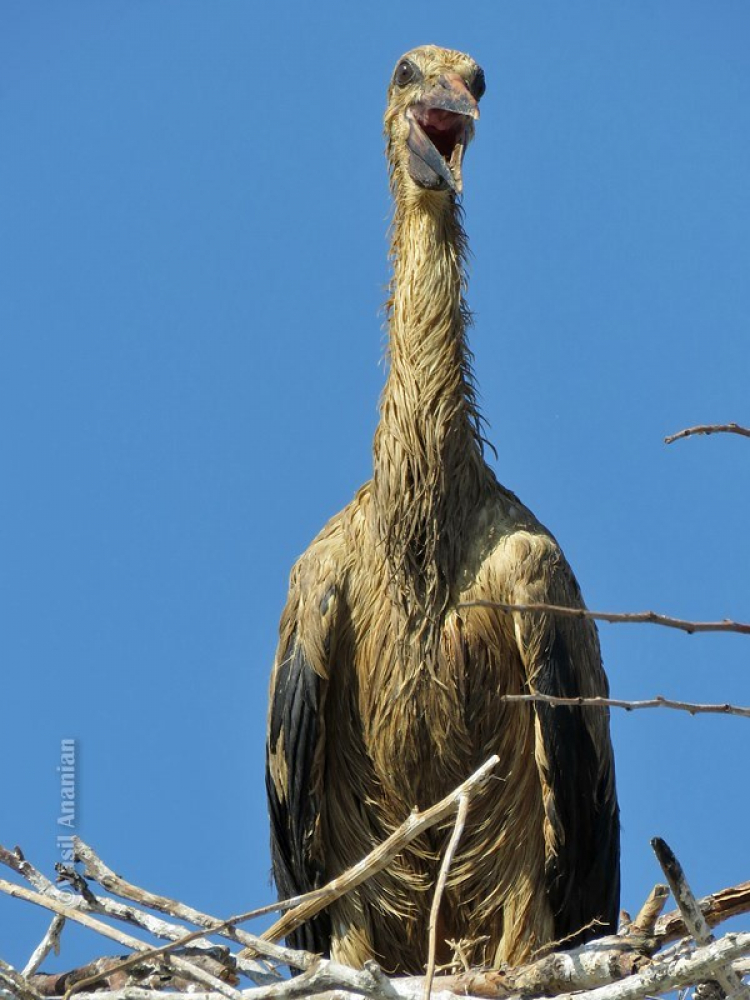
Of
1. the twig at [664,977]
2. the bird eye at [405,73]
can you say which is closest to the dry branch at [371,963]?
the twig at [664,977]

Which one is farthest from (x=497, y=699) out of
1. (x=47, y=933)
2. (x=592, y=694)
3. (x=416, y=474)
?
(x=47, y=933)

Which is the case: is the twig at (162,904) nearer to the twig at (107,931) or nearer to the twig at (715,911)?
the twig at (107,931)

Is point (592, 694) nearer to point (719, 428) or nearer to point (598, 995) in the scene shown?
point (598, 995)

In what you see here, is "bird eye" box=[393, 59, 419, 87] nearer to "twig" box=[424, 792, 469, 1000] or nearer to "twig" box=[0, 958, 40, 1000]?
"twig" box=[424, 792, 469, 1000]

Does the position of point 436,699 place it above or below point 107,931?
above

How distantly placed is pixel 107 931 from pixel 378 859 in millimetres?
846

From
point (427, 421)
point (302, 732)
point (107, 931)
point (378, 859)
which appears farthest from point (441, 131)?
point (107, 931)

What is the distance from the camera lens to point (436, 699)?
844 centimetres

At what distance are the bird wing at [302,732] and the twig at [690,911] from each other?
273 centimetres

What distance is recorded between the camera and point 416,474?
8.64m

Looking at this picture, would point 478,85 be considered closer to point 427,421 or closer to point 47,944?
point 427,421

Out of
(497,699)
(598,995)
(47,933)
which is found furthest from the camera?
(497,699)

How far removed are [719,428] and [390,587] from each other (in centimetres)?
319

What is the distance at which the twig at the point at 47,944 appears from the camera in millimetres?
7137
